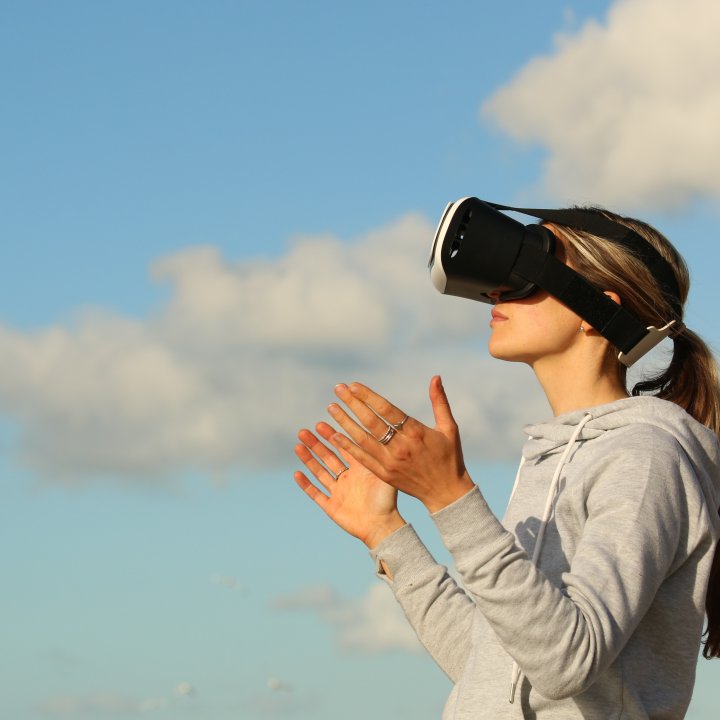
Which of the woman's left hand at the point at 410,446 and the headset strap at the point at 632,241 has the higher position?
the headset strap at the point at 632,241

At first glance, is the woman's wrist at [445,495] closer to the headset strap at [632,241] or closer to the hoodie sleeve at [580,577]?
the hoodie sleeve at [580,577]

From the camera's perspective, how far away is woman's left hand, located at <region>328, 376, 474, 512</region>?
317 centimetres

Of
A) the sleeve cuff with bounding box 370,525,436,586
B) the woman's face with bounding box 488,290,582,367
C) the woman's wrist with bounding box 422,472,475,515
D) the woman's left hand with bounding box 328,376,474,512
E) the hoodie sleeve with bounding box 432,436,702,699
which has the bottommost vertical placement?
the hoodie sleeve with bounding box 432,436,702,699

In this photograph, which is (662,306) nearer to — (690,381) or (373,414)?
(690,381)

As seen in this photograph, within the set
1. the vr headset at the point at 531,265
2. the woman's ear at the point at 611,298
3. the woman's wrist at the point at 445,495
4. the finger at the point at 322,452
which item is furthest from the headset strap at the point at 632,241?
the woman's wrist at the point at 445,495

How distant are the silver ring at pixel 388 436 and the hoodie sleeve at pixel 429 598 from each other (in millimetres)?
1635

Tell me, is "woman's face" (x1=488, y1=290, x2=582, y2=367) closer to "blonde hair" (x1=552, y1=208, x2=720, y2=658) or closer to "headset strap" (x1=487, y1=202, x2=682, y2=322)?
"blonde hair" (x1=552, y1=208, x2=720, y2=658)

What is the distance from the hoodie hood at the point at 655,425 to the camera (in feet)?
12.3

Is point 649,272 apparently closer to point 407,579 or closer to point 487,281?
point 487,281

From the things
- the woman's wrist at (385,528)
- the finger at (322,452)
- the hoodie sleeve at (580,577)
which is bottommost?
the hoodie sleeve at (580,577)

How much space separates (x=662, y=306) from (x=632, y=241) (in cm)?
26

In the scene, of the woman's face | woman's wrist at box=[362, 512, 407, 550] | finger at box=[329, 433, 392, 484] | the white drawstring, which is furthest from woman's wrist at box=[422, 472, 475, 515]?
woman's wrist at box=[362, 512, 407, 550]

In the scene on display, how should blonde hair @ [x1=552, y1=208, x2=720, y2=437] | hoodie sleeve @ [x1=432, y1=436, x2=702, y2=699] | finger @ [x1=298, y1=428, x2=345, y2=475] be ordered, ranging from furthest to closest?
finger @ [x1=298, y1=428, x2=345, y2=475] < blonde hair @ [x1=552, y1=208, x2=720, y2=437] < hoodie sleeve @ [x1=432, y1=436, x2=702, y2=699]

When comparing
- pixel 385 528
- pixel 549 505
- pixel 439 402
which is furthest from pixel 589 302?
pixel 385 528
